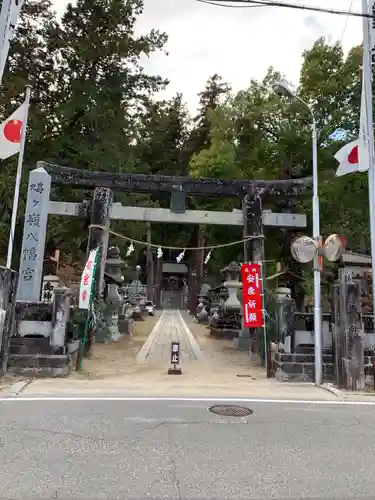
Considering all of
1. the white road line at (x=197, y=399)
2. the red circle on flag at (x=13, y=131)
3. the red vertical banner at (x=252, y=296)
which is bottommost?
the white road line at (x=197, y=399)

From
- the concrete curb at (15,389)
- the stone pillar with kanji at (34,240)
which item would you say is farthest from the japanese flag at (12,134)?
the concrete curb at (15,389)

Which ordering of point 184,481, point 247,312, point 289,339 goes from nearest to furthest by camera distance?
1. point 184,481
2. point 289,339
3. point 247,312

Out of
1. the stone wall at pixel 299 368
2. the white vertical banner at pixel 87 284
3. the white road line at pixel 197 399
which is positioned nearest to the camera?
the white road line at pixel 197 399

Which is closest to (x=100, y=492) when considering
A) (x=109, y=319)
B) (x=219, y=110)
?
(x=109, y=319)

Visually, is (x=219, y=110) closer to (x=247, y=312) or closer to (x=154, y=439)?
(x=247, y=312)

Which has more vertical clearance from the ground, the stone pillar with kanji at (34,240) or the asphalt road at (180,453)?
the stone pillar with kanji at (34,240)

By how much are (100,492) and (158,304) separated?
178 feet

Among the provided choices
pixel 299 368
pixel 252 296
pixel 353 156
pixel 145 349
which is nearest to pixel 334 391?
pixel 299 368

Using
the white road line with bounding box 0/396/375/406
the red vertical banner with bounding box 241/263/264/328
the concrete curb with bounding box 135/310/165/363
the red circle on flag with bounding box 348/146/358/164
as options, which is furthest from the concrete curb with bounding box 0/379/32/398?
the red circle on flag with bounding box 348/146/358/164

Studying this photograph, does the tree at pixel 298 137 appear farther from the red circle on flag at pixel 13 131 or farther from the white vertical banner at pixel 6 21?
the white vertical banner at pixel 6 21

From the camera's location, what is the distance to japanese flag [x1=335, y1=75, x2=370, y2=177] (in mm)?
10539

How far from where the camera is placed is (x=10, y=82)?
20.8m

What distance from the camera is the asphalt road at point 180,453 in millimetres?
3877

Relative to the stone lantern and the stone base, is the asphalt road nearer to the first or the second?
the stone base
